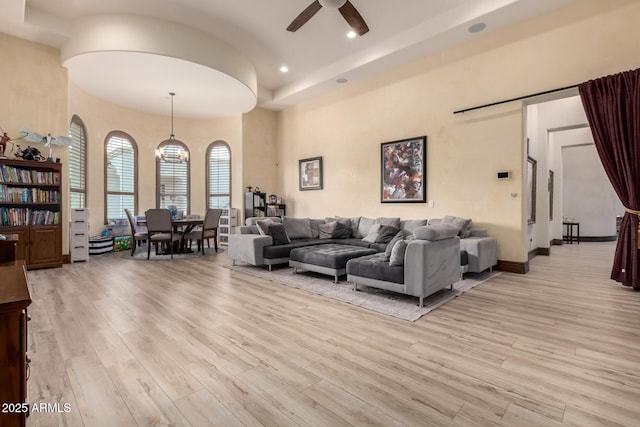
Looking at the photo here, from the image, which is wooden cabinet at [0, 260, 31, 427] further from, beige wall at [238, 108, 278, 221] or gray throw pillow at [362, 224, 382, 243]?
beige wall at [238, 108, 278, 221]

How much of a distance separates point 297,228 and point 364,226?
1405mm


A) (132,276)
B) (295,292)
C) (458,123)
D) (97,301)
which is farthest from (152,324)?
(458,123)

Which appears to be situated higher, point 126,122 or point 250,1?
Result: point 250,1

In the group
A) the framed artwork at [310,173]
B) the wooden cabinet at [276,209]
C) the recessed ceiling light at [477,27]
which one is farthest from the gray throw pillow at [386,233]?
→ the wooden cabinet at [276,209]

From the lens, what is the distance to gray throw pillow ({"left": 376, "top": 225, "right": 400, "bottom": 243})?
220 inches

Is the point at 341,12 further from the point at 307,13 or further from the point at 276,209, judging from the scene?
the point at 276,209

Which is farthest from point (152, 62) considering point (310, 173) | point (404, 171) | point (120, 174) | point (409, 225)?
point (409, 225)

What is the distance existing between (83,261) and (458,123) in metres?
7.69

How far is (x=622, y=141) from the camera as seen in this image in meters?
3.92

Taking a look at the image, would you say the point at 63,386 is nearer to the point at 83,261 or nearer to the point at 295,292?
the point at 295,292

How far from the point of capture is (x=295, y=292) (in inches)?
158

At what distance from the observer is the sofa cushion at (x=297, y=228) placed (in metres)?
6.14

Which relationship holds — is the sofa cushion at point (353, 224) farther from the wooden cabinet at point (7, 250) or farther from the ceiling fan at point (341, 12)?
the wooden cabinet at point (7, 250)

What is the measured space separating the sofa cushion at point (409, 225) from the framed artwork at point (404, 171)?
1.62ft
